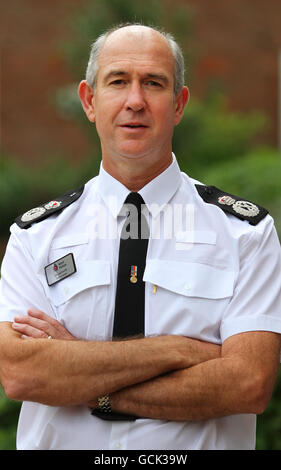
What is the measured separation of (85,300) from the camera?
2459mm

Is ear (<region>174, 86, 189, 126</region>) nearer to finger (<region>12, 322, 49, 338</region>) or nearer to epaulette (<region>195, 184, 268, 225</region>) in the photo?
epaulette (<region>195, 184, 268, 225</region>)

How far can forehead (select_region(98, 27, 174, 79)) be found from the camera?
2447 millimetres

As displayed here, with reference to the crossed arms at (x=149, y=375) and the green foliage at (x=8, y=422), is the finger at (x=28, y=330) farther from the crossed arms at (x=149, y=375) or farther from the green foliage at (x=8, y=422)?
the green foliage at (x=8, y=422)

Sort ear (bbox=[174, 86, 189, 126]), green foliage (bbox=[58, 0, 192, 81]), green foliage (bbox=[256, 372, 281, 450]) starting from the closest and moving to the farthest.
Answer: ear (bbox=[174, 86, 189, 126])
green foliage (bbox=[256, 372, 281, 450])
green foliage (bbox=[58, 0, 192, 81])

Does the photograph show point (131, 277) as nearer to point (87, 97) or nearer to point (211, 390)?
point (211, 390)

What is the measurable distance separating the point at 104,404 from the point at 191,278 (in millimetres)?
525

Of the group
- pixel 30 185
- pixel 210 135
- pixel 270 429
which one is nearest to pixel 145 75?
pixel 270 429

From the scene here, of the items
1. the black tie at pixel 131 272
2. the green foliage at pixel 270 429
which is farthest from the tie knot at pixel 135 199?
the green foliage at pixel 270 429

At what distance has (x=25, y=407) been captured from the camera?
2494 mm

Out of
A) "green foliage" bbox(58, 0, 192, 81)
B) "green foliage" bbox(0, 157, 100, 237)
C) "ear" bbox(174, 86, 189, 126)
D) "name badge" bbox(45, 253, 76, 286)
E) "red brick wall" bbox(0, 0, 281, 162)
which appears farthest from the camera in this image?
"red brick wall" bbox(0, 0, 281, 162)

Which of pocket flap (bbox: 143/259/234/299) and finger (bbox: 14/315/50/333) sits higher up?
pocket flap (bbox: 143/259/234/299)

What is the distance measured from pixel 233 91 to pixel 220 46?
2.59 ft

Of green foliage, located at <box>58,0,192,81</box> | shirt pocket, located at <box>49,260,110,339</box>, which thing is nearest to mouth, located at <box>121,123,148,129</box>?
shirt pocket, located at <box>49,260,110,339</box>
